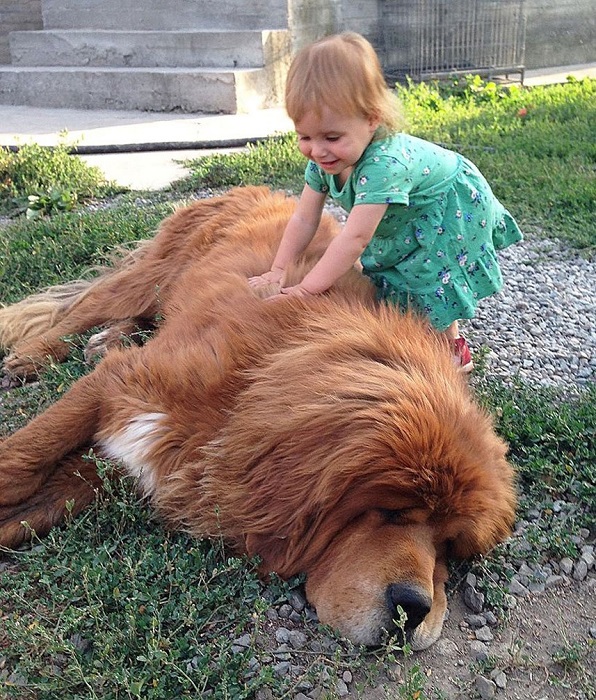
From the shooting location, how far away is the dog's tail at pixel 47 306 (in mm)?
4305

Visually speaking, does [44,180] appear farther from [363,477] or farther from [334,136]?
[363,477]

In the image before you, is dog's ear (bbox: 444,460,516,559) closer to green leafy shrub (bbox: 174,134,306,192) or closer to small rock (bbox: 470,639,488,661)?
small rock (bbox: 470,639,488,661)

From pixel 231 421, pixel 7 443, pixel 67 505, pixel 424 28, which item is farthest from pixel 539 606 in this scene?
pixel 424 28

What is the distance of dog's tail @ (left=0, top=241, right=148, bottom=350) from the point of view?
430 centimetres

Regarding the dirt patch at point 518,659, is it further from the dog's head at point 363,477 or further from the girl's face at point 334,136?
the girl's face at point 334,136

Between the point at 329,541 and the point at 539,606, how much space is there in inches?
30.0

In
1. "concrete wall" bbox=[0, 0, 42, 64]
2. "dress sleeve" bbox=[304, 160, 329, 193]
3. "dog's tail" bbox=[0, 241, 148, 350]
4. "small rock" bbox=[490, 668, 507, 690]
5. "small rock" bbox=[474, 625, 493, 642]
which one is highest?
"concrete wall" bbox=[0, 0, 42, 64]

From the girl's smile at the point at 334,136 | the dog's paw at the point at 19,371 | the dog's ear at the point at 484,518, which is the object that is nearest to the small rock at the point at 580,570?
the dog's ear at the point at 484,518

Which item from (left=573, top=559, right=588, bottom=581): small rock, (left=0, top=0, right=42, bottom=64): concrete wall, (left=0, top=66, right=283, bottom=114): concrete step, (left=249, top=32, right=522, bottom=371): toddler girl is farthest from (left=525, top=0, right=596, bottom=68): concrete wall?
(left=573, top=559, right=588, bottom=581): small rock

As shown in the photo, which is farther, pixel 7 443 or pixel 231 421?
pixel 7 443

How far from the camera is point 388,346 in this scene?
2.62m

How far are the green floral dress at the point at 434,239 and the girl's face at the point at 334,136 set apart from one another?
166mm

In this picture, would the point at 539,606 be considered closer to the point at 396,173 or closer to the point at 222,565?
the point at 222,565

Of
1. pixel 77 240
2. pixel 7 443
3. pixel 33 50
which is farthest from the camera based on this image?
pixel 33 50
